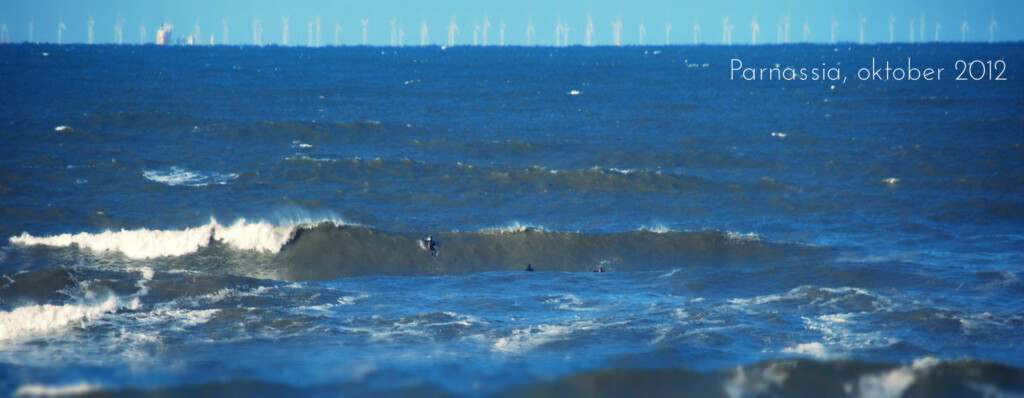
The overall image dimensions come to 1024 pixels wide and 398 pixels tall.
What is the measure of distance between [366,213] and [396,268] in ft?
20.9

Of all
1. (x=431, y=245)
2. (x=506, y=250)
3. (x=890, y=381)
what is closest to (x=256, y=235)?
(x=431, y=245)

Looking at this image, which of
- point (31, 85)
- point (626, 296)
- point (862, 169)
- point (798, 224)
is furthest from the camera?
point (31, 85)

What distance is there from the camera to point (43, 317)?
19609 mm

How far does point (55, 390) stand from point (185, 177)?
25.2m

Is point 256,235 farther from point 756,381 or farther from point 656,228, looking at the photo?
point 756,381

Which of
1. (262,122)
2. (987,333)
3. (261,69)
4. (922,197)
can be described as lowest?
(987,333)

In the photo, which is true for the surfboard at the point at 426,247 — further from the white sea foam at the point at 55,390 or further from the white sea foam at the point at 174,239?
the white sea foam at the point at 55,390

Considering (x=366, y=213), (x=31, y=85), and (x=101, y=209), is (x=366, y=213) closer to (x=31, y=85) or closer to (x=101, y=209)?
(x=101, y=209)

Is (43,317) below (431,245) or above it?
below

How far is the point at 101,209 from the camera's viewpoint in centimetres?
3228

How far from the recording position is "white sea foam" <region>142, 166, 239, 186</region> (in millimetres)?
37312

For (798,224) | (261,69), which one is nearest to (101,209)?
(798,224)

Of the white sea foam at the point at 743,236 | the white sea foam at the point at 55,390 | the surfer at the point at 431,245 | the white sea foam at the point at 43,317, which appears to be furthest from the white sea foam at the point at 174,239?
the white sea foam at the point at 743,236

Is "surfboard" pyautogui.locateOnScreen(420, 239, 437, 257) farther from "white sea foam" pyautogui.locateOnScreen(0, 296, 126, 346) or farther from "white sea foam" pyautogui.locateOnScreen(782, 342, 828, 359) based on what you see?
"white sea foam" pyautogui.locateOnScreen(782, 342, 828, 359)
